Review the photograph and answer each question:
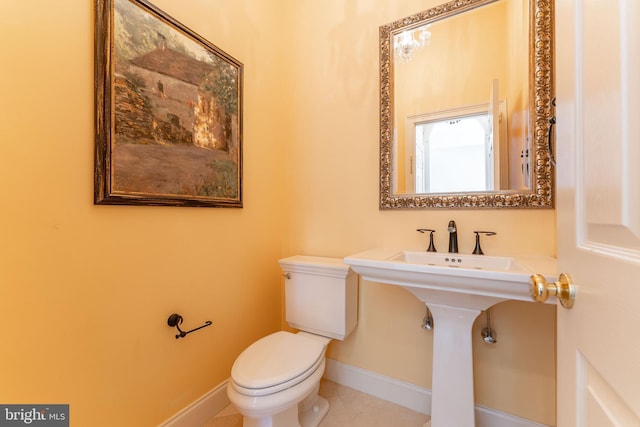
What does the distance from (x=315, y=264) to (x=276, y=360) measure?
53 centimetres

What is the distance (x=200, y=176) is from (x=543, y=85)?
5.40 ft

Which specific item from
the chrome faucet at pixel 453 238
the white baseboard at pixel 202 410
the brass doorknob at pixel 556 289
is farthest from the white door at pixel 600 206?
the white baseboard at pixel 202 410

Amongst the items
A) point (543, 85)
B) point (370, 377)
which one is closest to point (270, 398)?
point (370, 377)

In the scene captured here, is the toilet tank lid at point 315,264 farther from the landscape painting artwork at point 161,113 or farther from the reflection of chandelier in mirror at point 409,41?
Result: the reflection of chandelier in mirror at point 409,41

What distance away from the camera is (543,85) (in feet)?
3.71

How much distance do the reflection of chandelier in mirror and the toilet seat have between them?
1.64 metres

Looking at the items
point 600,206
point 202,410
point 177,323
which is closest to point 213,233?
point 177,323

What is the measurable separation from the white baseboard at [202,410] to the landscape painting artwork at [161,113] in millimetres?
1005

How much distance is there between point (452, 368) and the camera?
1.13 metres

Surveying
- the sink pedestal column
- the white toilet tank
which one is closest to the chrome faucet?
the sink pedestal column

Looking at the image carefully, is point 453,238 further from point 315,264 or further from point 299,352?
point 299,352

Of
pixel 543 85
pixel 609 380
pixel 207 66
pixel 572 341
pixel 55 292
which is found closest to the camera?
pixel 609 380

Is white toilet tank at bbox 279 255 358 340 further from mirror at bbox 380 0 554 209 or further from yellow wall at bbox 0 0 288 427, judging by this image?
mirror at bbox 380 0 554 209

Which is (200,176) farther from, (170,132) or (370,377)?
(370,377)
